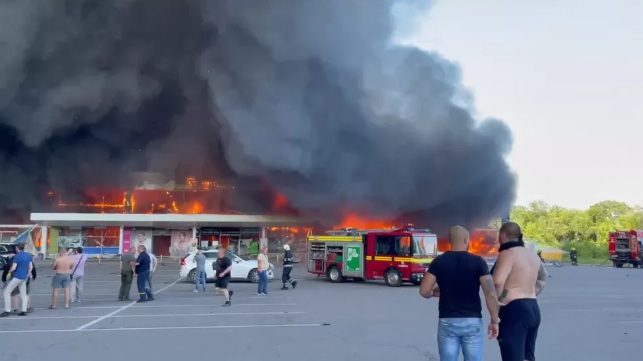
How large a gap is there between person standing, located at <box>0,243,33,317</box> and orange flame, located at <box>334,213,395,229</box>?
22352 millimetres

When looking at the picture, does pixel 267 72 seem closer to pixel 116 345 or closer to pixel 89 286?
pixel 89 286

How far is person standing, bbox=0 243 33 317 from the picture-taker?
11176 mm

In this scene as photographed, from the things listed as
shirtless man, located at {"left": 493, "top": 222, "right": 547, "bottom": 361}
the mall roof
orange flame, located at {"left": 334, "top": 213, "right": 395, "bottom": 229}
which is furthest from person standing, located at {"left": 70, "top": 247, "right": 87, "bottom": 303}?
the mall roof

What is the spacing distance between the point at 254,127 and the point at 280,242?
9.31 m

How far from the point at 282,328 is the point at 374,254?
1047cm

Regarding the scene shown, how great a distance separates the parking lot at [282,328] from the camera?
24.9 feet

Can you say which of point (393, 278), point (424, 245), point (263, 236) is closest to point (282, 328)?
point (393, 278)

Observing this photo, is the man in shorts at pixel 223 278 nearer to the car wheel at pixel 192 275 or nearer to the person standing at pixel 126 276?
the person standing at pixel 126 276

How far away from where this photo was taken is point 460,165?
3328cm

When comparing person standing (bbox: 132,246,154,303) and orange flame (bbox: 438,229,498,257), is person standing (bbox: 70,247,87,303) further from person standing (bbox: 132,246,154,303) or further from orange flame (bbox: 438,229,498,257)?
orange flame (bbox: 438,229,498,257)

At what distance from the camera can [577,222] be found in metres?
68.8

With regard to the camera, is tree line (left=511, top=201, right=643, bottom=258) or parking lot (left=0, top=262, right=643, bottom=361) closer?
parking lot (left=0, top=262, right=643, bottom=361)

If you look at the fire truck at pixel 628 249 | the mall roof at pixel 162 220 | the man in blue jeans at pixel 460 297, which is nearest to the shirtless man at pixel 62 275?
the man in blue jeans at pixel 460 297

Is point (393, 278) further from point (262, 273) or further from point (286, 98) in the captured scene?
point (286, 98)
